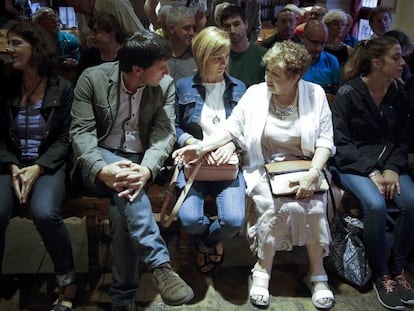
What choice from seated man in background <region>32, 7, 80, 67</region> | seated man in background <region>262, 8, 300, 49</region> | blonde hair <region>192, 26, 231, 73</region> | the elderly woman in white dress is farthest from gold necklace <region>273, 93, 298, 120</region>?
seated man in background <region>32, 7, 80, 67</region>

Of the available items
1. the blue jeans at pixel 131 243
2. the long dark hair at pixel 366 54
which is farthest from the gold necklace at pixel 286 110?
the blue jeans at pixel 131 243

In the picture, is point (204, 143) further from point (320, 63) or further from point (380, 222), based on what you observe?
point (320, 63)

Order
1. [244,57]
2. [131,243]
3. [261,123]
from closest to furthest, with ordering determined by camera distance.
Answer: [131,243] → [261,123] → [244,57]

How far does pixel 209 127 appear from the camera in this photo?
8.02 ft

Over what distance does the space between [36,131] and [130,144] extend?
18.7 inches

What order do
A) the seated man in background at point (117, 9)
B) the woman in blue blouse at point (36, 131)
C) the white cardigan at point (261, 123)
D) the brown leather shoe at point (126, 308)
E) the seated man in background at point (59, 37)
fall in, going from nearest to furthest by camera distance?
the brown leather shoe at point (126, 308) → the woman in blue blouse at point (36, 131) → the white cardigan at point (261, 123) → the seated man in background at point (117, 9) → the seated man in background at point (59, 37)

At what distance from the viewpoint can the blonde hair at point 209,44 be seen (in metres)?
2.34

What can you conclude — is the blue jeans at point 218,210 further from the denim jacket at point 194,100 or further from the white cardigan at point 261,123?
the denim jacket at point 194,100

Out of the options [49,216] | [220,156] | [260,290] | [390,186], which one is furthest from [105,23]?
[390,186]

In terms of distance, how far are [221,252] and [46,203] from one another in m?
0.96

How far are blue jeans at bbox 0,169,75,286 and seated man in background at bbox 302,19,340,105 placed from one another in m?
1.77

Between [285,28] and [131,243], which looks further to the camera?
[285,28]

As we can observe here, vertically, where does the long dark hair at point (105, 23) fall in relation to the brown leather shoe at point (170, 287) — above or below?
above

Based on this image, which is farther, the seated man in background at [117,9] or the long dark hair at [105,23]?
the seated man in background at [117,9]
